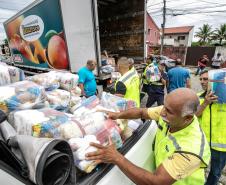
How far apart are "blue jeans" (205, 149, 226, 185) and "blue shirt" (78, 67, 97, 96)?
114 inches

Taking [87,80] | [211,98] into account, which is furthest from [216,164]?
[87,80]

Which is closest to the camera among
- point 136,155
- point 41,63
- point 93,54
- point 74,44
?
point 136,155

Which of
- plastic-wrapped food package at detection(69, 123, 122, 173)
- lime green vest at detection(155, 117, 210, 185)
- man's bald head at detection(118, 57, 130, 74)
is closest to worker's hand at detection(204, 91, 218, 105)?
lime green vest at detection(155, 117, 210, 185)

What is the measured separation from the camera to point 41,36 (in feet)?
21.3

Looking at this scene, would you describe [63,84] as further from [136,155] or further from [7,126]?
[136,155]

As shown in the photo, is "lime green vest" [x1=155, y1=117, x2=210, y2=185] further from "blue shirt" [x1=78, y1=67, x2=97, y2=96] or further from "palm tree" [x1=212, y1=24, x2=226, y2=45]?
"palm tree" [x1=212, y1=24, x2=226, y2=45]

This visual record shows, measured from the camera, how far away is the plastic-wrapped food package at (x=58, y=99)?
72.9 inches

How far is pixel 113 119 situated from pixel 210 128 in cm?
129

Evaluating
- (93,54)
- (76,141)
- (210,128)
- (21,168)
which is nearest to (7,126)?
(21,168)

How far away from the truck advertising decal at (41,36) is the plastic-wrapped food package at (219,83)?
3.97 metres

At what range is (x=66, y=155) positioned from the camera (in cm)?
109

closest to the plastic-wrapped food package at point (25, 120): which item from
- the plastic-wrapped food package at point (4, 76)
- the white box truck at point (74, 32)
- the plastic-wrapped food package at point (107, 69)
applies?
the plastic-wrapped food package at point (4, 76)

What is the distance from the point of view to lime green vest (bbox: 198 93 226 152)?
2.21 metres

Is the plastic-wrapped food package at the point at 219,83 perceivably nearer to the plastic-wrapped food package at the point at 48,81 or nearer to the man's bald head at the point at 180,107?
the man's bald head at the point at 180,107
